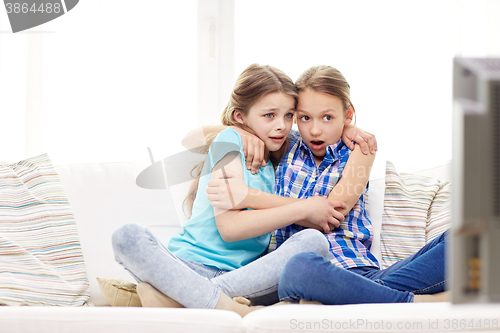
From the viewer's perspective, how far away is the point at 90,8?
2.09m

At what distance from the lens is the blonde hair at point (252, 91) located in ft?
4.60

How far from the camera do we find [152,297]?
1.00 meters

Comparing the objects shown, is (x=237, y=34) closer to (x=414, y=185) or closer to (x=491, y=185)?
(x=414, y=185)

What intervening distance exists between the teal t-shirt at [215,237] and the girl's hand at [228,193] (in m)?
0.05

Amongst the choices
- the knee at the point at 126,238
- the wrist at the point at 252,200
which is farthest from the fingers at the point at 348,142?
the knee at the point at 126,238

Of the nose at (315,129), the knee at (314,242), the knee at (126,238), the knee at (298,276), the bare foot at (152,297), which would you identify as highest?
the nose at (315,129)

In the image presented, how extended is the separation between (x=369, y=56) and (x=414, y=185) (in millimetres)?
859

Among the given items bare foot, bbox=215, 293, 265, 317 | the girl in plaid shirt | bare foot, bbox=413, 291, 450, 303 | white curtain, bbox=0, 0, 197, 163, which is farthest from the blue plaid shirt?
white curtain, bbox=0, 0, 197, 163

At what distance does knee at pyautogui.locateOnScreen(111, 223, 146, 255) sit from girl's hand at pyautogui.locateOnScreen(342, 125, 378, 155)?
72 centimetres

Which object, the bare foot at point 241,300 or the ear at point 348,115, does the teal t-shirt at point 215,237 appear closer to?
the bare foot at point 241,300

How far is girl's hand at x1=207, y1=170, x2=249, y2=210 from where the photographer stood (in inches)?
49.4

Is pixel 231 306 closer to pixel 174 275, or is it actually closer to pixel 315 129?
pixel 174 275

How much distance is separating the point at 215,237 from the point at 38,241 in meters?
0.53

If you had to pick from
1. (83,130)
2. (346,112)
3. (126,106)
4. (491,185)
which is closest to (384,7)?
(346,112)
